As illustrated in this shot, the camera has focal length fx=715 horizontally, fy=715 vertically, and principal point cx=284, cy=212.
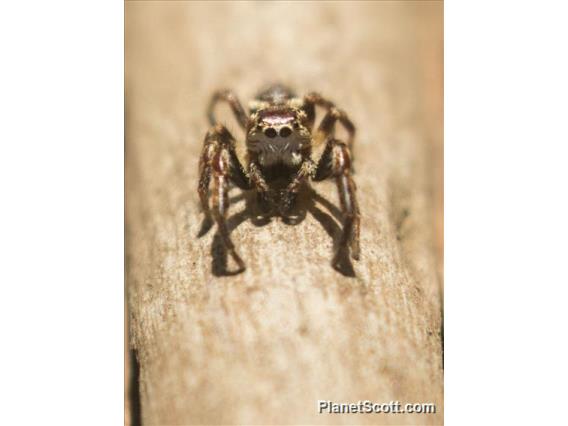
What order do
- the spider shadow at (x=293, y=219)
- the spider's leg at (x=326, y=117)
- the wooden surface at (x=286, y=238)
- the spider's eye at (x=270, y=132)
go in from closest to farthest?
the wooden surface at (x=286, y=238), the spider shadow at (x=293, y=219), the spider's eye at (x=270, y=132), the spider's leg at (x=326, y=117)

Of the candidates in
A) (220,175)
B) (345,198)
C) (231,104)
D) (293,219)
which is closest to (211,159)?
(220,175)

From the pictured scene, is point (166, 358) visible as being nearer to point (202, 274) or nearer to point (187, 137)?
point (202, 274)

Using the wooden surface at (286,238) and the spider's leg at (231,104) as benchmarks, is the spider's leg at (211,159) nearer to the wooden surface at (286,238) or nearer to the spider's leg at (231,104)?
the wooden surface at (286,238)

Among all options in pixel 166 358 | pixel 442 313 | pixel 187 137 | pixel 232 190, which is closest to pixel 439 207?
pixel 442 313

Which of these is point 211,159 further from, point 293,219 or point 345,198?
point 345,198

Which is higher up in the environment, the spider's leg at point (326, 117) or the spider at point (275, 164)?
the spider's leg at point (326, 117)

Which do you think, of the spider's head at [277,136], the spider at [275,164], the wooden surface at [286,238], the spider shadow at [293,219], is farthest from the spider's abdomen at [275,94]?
the spider shadow at [293,219]
